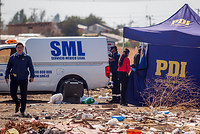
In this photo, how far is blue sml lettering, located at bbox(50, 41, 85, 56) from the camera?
12249 mm

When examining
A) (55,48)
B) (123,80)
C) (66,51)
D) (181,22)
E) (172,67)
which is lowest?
(123,80)

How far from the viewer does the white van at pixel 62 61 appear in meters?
12.2

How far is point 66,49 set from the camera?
40.4ft

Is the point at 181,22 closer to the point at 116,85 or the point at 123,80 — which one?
the point at 123,80

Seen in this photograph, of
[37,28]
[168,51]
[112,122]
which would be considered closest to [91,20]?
[37,28]

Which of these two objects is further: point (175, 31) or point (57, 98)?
point (57, 98)

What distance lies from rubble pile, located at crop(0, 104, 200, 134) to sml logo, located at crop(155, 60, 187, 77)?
152 cm

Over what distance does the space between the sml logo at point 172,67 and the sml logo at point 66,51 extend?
2651mm

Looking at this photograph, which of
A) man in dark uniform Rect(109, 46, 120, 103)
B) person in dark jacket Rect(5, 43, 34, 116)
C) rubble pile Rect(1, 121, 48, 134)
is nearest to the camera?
rubble pile Rect(1, 121, 48, 134)

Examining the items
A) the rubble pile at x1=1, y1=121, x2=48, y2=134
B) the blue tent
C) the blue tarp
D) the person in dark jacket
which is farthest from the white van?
the rubble pile at x1=1, y1=121, x2=48, y2=134

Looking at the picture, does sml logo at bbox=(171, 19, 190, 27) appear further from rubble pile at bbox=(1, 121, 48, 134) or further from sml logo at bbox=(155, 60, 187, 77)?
rubble pile at bbox=(1, 121, 48, 134)

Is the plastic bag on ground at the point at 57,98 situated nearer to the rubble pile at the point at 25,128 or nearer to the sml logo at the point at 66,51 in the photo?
the sml logo at the point at 66,51

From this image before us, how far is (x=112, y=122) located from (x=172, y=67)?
413 centimetres

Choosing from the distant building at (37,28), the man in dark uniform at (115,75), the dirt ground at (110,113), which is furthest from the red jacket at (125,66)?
the distant building at (37,28)
